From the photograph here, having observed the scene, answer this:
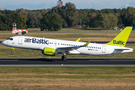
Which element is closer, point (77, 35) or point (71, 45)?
point (71, 45)

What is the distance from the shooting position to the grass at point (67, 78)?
22.2 m

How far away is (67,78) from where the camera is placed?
85.4 feet

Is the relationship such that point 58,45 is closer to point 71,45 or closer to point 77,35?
point 71,45

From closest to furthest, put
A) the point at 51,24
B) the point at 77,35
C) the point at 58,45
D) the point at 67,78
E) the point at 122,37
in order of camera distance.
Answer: the point at 67,78 → the point at 122,37 → the point at 58,45 → the point at 77,35 → the point at 51,24

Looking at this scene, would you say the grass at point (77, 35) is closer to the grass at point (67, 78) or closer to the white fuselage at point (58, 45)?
the white fuselage at point (58, 45)

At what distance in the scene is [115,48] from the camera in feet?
130

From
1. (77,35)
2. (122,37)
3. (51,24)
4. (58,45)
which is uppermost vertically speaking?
(51,24)

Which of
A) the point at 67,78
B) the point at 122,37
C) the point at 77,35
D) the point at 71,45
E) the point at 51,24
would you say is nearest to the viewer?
the point at 67,78

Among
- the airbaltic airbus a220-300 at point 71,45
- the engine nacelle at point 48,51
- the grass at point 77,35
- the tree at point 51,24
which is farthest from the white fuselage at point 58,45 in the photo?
the tree at point 51,24

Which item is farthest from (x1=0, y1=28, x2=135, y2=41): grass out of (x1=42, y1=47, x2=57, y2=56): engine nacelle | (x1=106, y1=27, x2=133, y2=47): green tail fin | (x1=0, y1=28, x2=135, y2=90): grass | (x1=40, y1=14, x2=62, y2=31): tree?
(x1=0, y1=28, x2=135, y2=90): grass

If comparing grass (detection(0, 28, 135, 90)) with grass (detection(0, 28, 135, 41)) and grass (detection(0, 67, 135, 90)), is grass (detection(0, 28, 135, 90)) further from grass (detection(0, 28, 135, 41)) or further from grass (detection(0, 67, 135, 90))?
grass (detection(0, 28, 135, 41))

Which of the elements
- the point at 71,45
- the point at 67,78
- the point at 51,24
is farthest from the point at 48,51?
the point at 51,24

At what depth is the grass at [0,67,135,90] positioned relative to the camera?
2222 cm

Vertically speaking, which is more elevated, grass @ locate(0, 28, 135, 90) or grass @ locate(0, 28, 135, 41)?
grass @ locate(0, 28, 135, 41)
